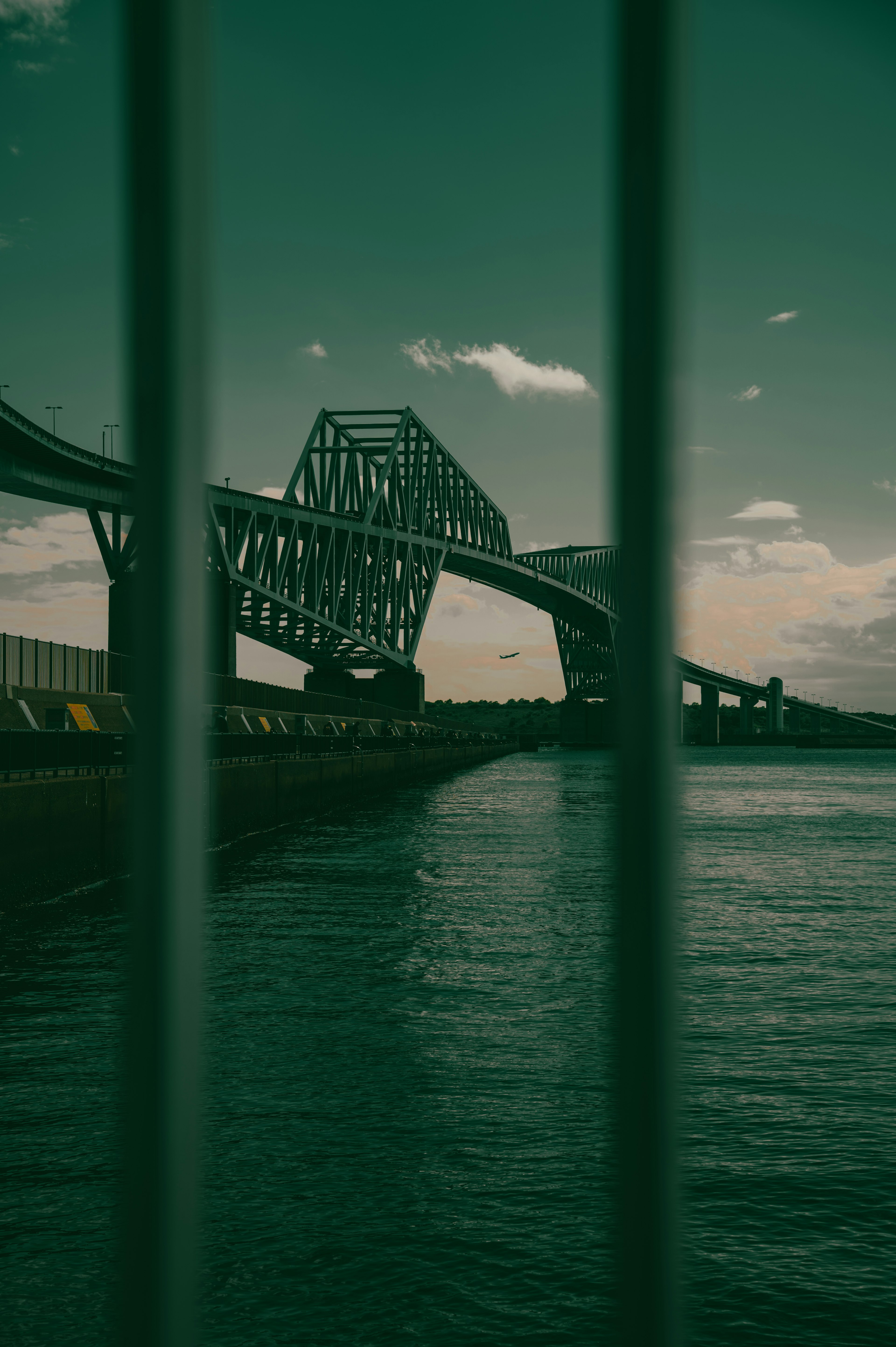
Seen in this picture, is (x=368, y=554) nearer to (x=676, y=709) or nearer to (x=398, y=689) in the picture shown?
(x=398, y=689)

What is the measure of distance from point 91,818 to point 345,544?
82704 mm

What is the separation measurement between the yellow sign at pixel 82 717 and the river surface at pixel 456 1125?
834 centimetres

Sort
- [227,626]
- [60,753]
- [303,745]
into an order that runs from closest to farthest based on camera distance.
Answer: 1. [60,753]
2. [303,745]
3. [227,626]

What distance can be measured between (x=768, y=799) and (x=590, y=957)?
42.5m

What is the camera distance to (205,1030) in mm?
10328

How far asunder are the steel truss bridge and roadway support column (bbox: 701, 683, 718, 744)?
97.5ft

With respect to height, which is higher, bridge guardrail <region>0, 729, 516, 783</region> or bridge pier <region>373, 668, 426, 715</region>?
bridge pier <region>373, 668, 426, 715</region>

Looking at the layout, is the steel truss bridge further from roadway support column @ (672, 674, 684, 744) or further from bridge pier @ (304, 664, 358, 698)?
roadway support column @ (672, 674, 684, 744)

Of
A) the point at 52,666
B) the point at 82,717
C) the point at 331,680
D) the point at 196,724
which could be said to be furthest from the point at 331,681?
the point at 196,724

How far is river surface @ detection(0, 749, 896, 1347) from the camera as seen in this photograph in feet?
18.5

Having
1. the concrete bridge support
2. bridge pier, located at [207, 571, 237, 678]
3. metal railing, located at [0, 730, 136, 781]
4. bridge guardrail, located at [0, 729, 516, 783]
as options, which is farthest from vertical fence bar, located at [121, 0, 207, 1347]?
the concrete bridge support

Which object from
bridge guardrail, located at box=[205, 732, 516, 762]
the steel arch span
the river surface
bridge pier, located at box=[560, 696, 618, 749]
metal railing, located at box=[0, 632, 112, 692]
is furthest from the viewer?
bridge pier, located at box=[560, 696, 618, 749]

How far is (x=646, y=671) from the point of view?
5.49ft

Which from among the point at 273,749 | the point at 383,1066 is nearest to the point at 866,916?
the point at 383,1066
